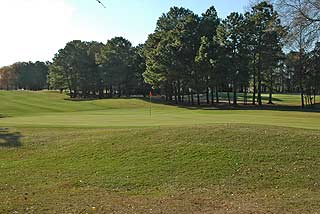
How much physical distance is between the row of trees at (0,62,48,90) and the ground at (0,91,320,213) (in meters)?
133

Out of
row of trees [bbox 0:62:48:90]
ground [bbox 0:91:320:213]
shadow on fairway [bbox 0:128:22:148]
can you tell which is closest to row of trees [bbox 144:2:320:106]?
shadow on fairway [bbox 0:128:22:148]

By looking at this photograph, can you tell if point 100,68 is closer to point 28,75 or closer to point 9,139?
point 28,75

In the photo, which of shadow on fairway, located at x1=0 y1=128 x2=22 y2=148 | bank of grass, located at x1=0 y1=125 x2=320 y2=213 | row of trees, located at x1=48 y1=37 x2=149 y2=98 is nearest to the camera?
bank of grass, located at x1=0 y1=125 x2=320 y2=213

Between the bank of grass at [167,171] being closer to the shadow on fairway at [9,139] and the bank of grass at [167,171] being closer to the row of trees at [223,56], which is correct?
the shadow on fairway at [9,139]

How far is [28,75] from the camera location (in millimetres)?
148125

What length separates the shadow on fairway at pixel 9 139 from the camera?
63.3 ft

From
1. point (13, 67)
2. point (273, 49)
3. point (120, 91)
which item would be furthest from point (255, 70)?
point (13, 67)

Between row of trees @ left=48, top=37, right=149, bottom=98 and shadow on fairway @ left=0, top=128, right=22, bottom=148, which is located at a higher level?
row of trees @ left=48, top=37, right=149, bottom=98

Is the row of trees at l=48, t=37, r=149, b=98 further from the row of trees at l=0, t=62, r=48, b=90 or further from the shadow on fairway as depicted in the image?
the shadow on fairway

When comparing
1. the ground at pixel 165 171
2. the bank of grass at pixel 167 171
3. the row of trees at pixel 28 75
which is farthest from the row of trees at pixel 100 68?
the bank of grass at pixel 167 171

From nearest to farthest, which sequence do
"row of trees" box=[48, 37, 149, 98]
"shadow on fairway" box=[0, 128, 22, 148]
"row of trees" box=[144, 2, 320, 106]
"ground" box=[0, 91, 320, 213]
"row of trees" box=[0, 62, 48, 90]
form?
"ground" box=[0, 91, 320, 213] < "shadow on fairway" box=[0, 128, 22, 148] < "row of trees" box=[144, 2, 320, 106] < "row of trees" box=[48, 37, 149, 98] < "row of trees" box=[0, 62, 48, 90]

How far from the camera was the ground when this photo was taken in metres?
10.4

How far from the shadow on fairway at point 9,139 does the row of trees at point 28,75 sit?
130m

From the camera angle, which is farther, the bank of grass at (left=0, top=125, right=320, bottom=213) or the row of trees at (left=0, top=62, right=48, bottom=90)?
the row of trees at (left=0, top=62, right=48, bottom=90)
